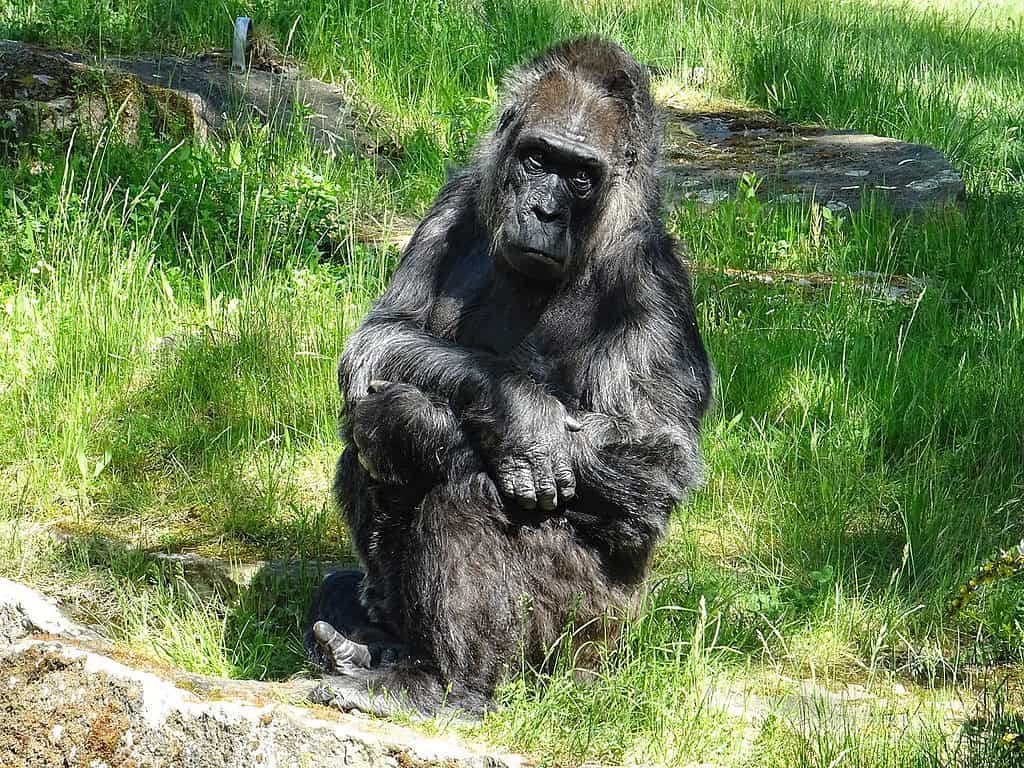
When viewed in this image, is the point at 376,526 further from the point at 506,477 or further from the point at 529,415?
the point at 529,415

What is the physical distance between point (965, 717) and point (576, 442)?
5.35 feet

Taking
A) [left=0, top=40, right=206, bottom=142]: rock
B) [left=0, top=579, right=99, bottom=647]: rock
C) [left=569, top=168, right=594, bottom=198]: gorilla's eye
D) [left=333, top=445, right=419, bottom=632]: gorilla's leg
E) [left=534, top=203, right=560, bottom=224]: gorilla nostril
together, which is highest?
[left=569, top=168, right=594, bottom=198]: gorilla's eye

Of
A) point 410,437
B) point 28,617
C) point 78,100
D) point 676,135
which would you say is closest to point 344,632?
point 410,437

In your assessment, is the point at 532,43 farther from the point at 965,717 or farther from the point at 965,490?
the point at 965,717

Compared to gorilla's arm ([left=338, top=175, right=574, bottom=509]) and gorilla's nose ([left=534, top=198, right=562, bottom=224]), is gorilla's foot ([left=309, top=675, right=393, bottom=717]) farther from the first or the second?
gorilla's nose ([left=534, top=198, right=562, bottom=224])

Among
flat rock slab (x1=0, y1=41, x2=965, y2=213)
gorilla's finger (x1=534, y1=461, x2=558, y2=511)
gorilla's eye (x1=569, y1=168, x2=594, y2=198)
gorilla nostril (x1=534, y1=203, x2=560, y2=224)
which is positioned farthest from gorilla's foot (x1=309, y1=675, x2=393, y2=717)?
flat rock slab (x1=0, y1=41, x2=965, y2=213)

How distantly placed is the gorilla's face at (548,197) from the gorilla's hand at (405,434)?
55 centimetres

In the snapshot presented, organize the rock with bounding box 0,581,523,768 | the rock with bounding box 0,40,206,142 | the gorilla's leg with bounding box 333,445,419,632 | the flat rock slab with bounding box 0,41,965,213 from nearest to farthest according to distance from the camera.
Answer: the rock with bounding box 0,581,523,768 → the gorilla's leg with bounding box 333,445,419,632 → the rock with bounding box 0,40,206,142 → the flat rock slab with bounding box 0,41,965,213

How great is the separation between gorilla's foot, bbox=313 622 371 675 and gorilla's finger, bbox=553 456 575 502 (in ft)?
2.77

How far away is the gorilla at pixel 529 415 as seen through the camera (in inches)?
156

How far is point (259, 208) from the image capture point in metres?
7.43

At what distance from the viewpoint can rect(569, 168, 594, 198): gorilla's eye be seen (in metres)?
4.11

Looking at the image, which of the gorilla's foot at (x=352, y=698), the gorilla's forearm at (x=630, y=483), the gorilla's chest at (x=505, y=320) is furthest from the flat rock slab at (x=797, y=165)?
the gorilla's foot at (x=352, y=698)

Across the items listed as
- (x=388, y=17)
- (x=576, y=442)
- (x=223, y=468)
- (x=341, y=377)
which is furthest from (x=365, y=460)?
(x=388, y=17)
